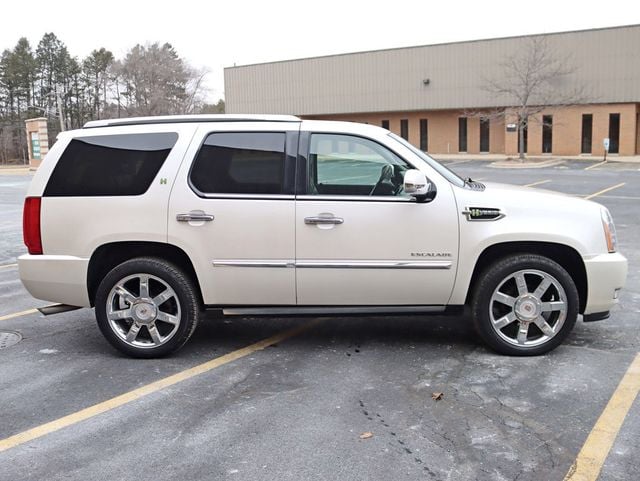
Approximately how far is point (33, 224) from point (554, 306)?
4.19 metres

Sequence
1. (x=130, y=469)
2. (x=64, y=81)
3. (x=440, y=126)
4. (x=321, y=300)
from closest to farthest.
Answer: (x=130, y=469) → (x=321, y=300) → (x=440, y=126) → (x=64, y=81)

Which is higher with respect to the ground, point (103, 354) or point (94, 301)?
point (94, 301)

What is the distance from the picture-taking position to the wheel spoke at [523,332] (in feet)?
17.1

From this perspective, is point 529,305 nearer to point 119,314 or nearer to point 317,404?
point 317,404

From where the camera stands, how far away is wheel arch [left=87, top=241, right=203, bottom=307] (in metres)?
5.32

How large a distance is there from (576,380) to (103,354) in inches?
147

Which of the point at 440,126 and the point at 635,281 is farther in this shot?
the point at 440,126

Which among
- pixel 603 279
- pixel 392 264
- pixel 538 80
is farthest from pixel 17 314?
pixel 538 80

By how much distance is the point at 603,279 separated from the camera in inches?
203

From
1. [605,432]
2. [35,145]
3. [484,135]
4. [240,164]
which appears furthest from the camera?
[35,145]

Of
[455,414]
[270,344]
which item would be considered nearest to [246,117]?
[270,344]

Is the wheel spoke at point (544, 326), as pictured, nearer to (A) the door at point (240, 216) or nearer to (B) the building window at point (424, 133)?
(A) the door at point (240, 216)

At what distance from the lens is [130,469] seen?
3537 millimetres

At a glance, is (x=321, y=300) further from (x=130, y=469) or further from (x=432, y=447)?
(x=130, y=469)
